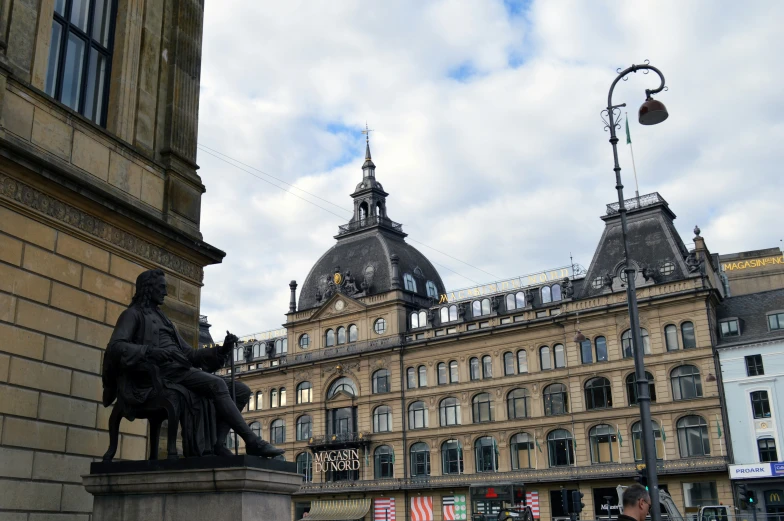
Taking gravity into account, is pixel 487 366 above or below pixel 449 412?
above

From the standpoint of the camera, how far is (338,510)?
6456cm

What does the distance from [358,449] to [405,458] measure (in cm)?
447

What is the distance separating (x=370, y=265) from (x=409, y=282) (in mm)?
3826

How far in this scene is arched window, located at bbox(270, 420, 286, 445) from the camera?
7044cm

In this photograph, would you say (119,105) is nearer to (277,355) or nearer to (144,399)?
(144,399)

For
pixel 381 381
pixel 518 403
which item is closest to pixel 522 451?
pixel 518 403

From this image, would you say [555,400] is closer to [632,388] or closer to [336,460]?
[632,388]

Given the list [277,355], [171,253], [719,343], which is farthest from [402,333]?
[171,253]

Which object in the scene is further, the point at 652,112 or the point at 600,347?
the point at 600,347

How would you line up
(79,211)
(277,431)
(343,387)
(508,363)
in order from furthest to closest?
(277,431) < (343,387) < (508,363) < (79,211)

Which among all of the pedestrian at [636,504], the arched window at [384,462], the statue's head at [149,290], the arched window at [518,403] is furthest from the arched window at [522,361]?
the pedestrian at [636,504]

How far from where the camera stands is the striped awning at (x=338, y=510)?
62.8 metres

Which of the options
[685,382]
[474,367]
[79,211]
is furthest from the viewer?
[474,367]

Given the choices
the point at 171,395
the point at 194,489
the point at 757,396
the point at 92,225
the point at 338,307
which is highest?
the point at 338,307
